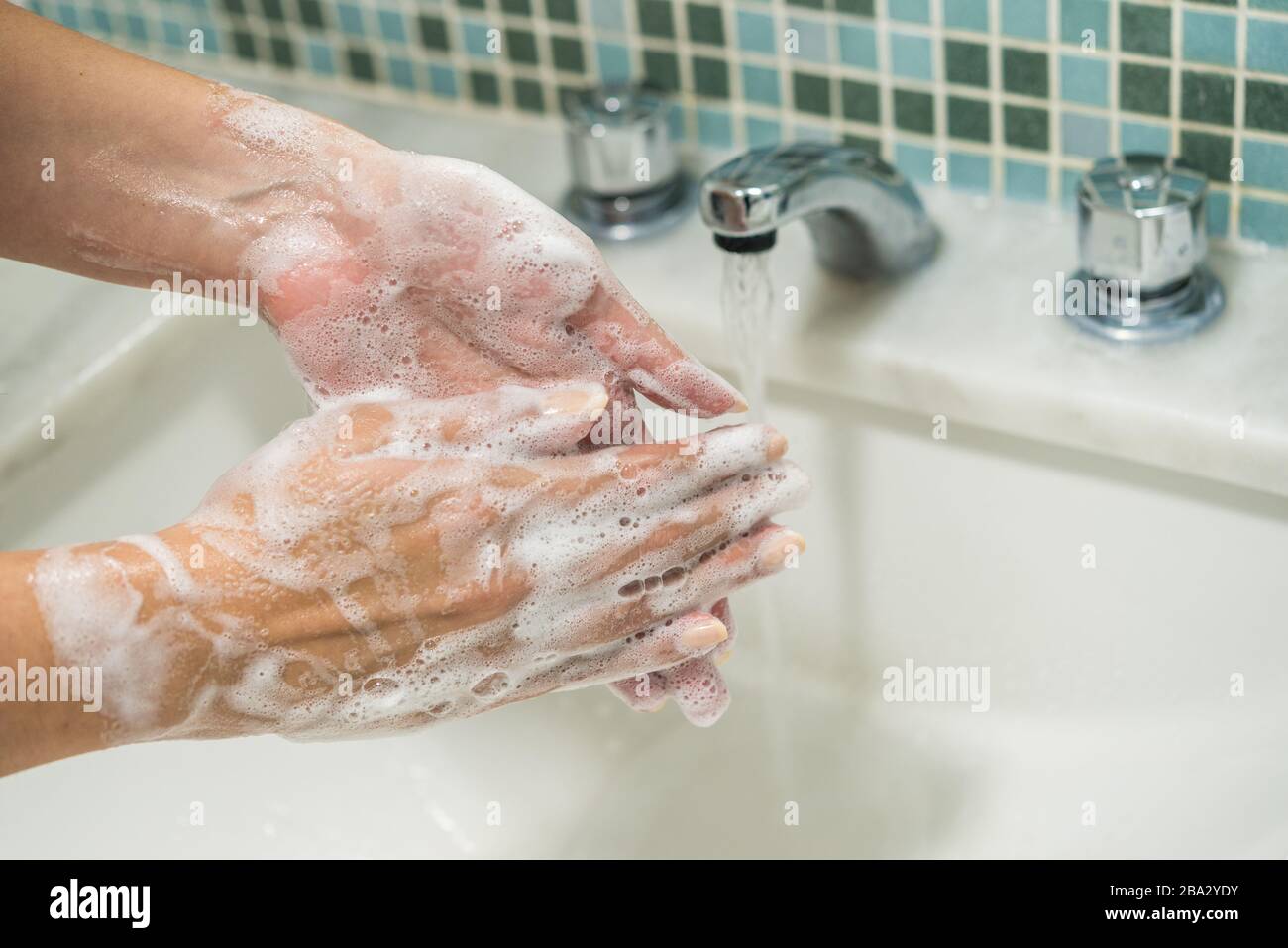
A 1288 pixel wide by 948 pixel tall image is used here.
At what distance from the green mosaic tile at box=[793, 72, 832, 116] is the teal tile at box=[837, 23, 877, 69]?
0.07 ft

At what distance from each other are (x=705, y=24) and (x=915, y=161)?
14 centimetres

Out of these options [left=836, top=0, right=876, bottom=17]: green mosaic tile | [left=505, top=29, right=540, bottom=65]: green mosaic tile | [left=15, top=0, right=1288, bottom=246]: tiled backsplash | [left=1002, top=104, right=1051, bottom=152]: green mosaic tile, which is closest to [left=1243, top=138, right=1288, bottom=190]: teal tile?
[left=15, top=0, right=1288, bottom=246]: tiled backsplash

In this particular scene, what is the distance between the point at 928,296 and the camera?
82 centimetres

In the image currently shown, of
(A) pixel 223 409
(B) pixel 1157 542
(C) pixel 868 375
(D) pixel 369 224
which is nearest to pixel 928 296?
(C) pixel 868 375

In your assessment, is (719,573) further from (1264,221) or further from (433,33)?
(433,33)

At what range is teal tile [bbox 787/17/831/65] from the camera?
848 millimetres

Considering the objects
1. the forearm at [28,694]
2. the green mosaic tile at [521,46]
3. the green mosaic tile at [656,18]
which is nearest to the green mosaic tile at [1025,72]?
the green mosaic tile at [656,18]

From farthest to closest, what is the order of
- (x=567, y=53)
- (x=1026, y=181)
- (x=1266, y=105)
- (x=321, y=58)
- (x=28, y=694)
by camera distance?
(x=321, y=58) < (x=567, y=53) < (x=1026, y=181) < (x=1266, y=105) < (x=28, y=694)

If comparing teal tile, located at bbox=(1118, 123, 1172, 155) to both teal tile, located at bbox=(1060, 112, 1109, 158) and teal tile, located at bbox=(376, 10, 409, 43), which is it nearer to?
teal tile, located at bbox=(1060, 112, 1109, 158)

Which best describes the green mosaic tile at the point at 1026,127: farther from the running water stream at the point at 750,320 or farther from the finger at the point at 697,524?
the finger at the point at 697,524

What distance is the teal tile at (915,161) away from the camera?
867mm

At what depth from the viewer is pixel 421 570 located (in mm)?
594

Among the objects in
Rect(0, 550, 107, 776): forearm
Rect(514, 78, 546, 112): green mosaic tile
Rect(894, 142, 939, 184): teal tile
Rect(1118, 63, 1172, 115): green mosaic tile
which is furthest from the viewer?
Rect(514, 78, 546, 112): green mosaic tile

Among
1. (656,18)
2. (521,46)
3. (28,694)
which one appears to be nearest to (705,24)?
(656,18)
